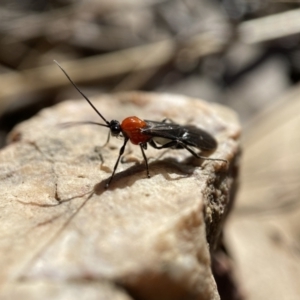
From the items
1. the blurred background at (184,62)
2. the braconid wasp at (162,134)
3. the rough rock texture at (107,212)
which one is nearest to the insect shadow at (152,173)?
the rough rock texture at (107,212)

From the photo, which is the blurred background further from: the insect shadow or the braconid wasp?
the insect shadow

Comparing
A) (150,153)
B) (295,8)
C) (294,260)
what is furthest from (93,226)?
(295,8)

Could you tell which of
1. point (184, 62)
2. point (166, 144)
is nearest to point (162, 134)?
point (166, 144)

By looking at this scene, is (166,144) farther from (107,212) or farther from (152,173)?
(107,212)

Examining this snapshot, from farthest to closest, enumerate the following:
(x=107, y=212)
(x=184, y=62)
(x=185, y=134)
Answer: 1. (x=184, y=62)
2. (x=185, y=134)
3. (x=107, y=212)

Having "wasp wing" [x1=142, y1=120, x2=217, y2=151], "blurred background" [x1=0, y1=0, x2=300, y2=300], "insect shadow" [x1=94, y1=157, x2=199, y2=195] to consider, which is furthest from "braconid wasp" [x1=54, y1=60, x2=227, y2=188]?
"blurred background" [x1=0, y1=0, x2=300, y2=300]

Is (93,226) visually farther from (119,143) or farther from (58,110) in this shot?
(58,110)

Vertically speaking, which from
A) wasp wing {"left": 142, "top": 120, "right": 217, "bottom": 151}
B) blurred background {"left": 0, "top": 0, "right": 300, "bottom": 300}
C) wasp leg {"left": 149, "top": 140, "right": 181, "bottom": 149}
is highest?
wasp wing {"left": 142, "top": 120, "right": 217, "bottom": 151}
